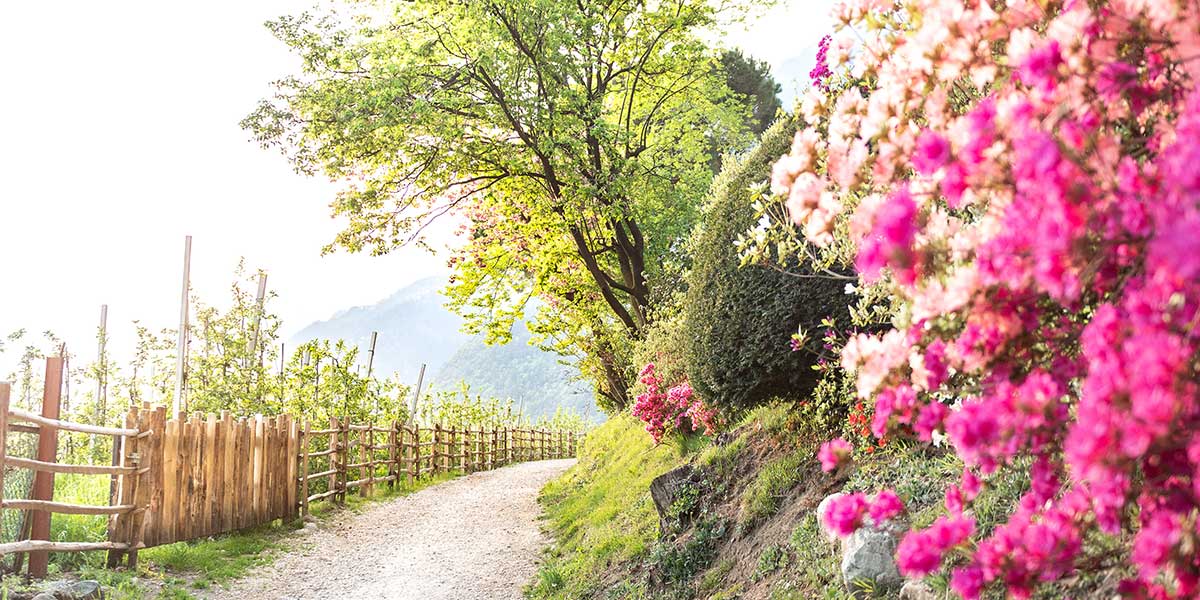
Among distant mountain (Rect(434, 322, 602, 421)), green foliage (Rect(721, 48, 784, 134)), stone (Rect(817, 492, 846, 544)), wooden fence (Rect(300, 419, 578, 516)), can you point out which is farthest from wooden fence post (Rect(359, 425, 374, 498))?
distant mountain (Rect(434, 322, 602, 421))

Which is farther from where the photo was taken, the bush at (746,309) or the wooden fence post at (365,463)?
the wooden fence post at (365,463)

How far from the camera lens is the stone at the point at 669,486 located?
22.6 feet

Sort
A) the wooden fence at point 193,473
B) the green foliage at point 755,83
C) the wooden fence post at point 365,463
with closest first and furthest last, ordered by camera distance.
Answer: the wooden fence at point 193,473, the wooden fence post at point 365,463, the green foliage at point 755,83

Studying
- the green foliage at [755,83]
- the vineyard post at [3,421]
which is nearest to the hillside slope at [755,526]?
the vineyard post at [3,421]

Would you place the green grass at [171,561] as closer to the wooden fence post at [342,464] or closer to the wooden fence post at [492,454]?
the wooden fence post at [342,464]

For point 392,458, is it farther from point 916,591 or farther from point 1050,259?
point 1050,259

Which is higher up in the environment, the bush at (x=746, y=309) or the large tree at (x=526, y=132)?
the large tree at (x=526, y=132)

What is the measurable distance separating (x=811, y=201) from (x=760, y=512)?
3.82m

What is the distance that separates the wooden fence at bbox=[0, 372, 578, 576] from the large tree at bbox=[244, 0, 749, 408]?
353cm

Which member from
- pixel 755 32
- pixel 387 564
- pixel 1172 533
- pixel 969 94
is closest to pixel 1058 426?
pixel 1172 533

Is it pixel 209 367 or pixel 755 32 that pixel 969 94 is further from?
pixel 209 367

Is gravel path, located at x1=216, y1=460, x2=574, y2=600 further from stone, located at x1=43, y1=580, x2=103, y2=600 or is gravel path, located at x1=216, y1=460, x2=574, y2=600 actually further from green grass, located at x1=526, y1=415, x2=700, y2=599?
stone, located at x1=43, y1=580, x2=103, y2=600

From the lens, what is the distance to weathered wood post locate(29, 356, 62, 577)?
702 cm

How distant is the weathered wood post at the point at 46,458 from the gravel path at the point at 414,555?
1433mm
